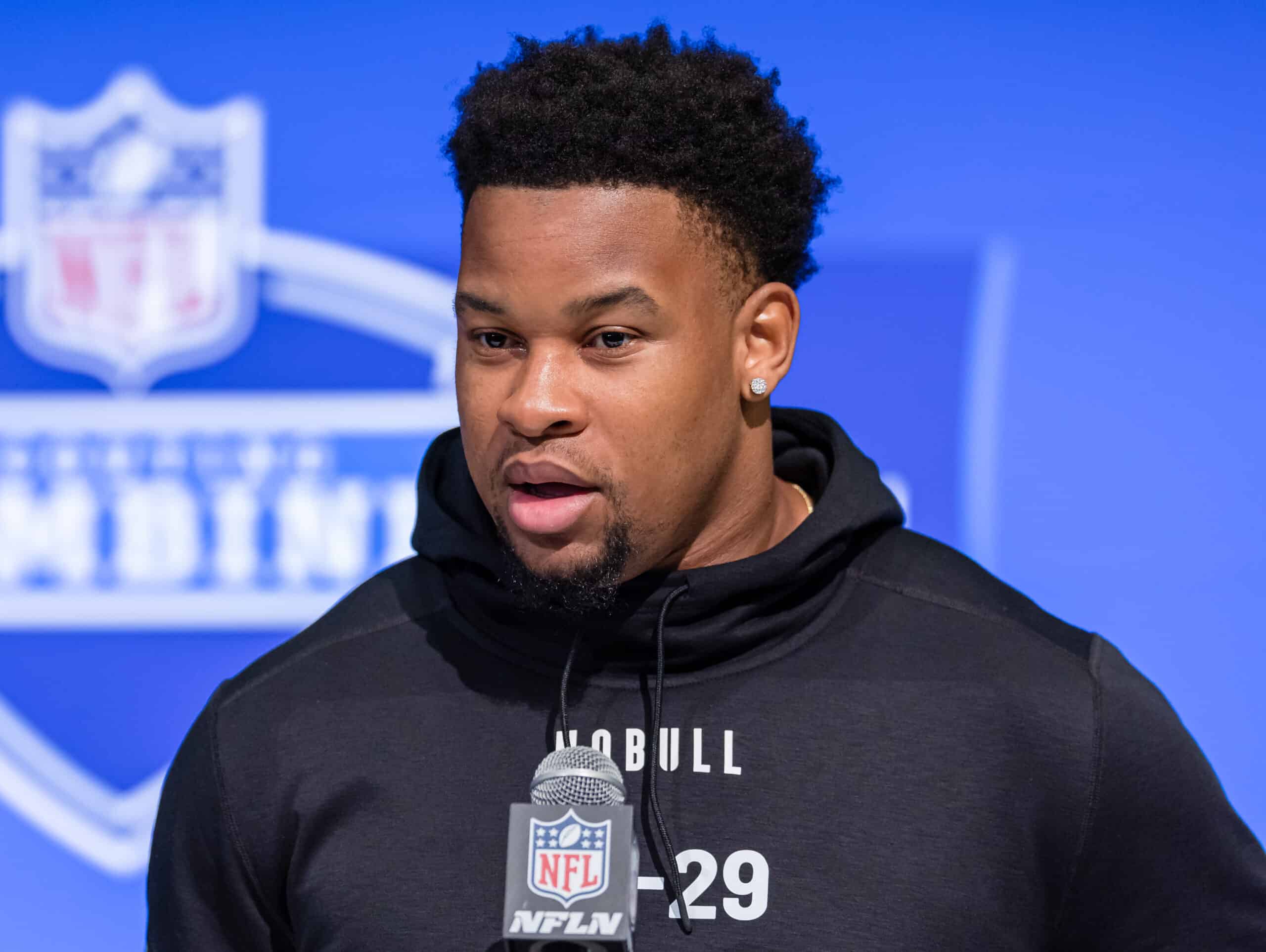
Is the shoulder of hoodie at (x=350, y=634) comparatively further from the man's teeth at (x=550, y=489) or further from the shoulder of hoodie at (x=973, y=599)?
the shoulder of hoodie at (x=973, y=599)

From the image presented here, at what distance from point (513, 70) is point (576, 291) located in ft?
0.97

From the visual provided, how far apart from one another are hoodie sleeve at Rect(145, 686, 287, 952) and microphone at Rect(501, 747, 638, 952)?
38 centimetres

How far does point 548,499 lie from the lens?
119 cm

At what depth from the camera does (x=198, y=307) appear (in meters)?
2.19

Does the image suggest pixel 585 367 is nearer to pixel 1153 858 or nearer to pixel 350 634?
pixel 350 634

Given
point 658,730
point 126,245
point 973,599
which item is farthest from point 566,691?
point 126,245

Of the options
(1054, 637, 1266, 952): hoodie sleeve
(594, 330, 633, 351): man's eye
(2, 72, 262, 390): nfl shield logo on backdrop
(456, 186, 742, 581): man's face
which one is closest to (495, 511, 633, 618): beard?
(456, 186, 742, 581): man's face

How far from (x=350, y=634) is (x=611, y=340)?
44 centimetres

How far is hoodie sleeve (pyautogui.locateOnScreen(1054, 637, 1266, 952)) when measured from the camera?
1213 millimetres

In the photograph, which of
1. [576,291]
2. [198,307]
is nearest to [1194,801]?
[576,291]

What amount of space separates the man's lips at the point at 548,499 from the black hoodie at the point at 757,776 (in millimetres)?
115

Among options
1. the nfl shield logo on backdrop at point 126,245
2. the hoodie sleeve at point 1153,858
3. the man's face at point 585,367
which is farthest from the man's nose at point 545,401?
the nfl shield logo on backdrop at point 126,245

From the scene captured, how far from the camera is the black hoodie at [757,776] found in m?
1.16

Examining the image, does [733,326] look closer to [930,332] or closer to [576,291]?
[576,291]
